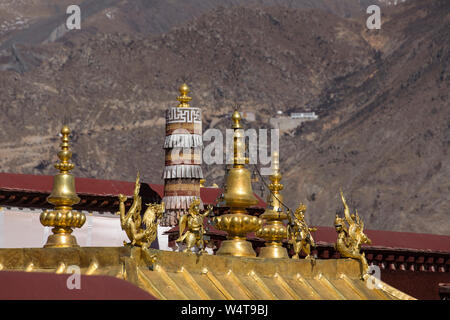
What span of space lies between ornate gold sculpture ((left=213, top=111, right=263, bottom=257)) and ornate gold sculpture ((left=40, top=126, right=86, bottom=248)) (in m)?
1.85

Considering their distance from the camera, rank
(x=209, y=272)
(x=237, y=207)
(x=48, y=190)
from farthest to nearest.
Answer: (x=48, y=190)
(x=237, y=207)
(x=209, y=272)

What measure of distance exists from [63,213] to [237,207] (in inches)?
90.5

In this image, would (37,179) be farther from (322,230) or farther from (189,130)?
(322,230)

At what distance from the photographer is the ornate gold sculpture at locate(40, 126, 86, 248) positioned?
16500 mm

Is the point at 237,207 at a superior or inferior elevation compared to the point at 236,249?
superior

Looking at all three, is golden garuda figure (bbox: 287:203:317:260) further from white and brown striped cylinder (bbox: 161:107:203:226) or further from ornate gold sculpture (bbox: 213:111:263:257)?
white and brown striped cylinder (bbox: 161:107:203:226)

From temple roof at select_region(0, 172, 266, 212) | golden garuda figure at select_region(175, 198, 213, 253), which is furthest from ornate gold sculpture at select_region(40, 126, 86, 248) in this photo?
temple roof at select_region(0, 172, 266, 212)

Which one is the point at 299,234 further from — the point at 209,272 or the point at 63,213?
the point at 63,213

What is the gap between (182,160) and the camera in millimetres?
38812

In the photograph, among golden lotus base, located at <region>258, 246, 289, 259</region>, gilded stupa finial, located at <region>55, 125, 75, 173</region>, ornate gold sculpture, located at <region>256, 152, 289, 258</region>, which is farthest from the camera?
ornate gold sculpture, located at <region>256, 152, 289, 258</region>

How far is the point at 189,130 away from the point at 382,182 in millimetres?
117298

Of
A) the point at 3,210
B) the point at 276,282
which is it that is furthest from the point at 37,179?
the point at 276,282

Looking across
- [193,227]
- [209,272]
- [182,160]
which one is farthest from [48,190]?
[209,272]

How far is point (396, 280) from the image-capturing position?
4016 cm
